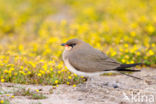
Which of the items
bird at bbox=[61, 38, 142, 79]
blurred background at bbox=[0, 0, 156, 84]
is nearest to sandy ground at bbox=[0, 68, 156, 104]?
bird at bbox=[61, 38, 142, 79]

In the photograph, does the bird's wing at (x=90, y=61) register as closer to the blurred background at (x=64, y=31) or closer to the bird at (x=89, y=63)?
the bird at (x=89, y=63)

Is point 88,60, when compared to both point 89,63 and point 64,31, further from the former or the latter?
point 64,31

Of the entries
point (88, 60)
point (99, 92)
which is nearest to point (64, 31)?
point (88, 60)

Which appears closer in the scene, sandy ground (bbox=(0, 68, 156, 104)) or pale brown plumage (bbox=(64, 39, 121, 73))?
sandy ground (bbox=(0, 68, 156, 104))

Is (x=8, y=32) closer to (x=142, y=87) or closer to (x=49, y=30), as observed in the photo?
(x=49, y=30)

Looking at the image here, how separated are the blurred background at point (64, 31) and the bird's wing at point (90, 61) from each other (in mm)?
894

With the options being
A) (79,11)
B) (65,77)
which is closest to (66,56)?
(65,77)

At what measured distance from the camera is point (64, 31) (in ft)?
34.1

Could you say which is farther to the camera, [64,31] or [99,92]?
[64,31]

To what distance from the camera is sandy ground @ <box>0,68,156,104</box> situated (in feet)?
15.3

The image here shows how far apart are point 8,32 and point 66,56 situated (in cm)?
732

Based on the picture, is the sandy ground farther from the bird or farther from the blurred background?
the blurred background

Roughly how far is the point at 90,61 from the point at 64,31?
527cm

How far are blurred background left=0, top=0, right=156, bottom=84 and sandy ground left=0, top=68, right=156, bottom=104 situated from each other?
0.72 metres
